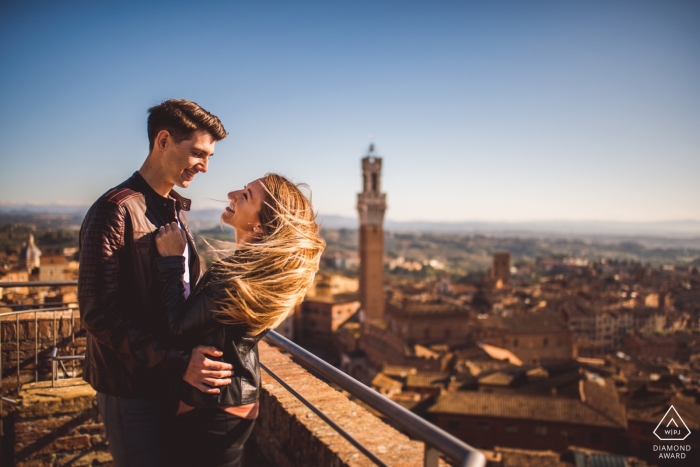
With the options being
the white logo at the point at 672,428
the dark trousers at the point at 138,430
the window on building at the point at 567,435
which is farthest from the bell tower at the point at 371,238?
the dark trousers at the point at 138,430

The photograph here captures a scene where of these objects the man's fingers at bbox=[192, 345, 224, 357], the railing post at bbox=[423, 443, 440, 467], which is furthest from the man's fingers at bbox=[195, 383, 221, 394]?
the railing post at bbox=[423, 443, 440, 467]

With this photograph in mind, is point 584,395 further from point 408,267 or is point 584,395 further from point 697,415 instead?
point 408,267

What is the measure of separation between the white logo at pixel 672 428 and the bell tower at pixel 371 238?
28479 millimetres

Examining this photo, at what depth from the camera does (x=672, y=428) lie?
17859 millimetres

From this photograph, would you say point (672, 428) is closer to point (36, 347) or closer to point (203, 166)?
point (36, 347)

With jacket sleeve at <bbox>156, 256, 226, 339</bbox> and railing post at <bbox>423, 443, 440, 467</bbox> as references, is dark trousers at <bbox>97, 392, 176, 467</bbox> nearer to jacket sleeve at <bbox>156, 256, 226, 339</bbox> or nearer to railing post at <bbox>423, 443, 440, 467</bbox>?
jacket sleeve at <bbox>156, 256, 226, 339</bbox>

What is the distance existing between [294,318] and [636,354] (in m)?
31.1

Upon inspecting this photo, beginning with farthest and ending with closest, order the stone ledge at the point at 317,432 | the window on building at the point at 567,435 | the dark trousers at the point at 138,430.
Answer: the window on building at the point at 567,435 < the stone ledge at the point at 317,432 < the dark trousers at the point at 138,430

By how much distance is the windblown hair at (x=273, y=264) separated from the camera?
5.53 ft

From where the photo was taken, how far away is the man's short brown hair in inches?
77.9

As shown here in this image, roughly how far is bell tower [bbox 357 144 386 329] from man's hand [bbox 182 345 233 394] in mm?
43672

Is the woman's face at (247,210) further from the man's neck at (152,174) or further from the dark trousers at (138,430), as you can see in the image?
the dark trousers at (138,430)

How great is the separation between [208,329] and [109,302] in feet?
1.27

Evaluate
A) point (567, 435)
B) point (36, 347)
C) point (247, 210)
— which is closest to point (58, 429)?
point (36, 347)
